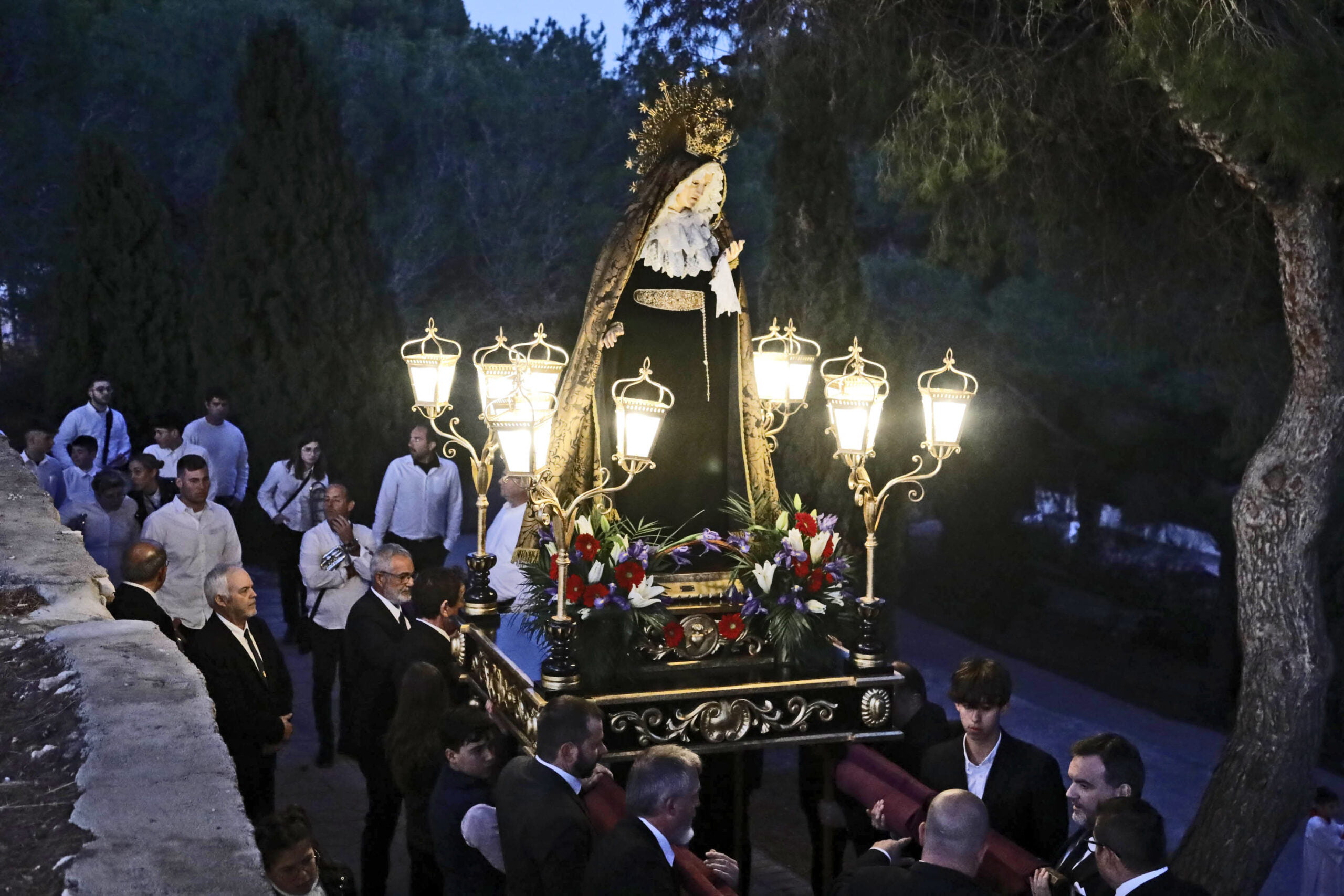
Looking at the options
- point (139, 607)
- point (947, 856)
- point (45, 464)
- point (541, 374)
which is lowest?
point (947, 856)

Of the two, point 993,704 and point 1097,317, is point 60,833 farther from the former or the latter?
point 1097,317

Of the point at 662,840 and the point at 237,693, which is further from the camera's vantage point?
the point at 237,693

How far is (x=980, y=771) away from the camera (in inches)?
197

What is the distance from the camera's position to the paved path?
285 inches

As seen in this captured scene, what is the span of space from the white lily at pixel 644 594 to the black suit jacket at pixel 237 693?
163 cm

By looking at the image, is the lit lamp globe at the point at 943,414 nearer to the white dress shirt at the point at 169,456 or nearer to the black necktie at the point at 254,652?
the black necktie at the point at 254,652

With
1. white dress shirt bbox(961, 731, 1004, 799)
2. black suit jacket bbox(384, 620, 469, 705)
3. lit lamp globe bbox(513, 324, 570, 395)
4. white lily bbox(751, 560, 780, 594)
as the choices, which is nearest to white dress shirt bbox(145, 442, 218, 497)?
black suit jacket bbox(384, 620, 469, 705)

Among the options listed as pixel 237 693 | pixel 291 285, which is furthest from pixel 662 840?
pixel 291 285

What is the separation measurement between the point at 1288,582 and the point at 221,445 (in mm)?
7850

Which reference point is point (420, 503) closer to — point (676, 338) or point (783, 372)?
point (676, 338)

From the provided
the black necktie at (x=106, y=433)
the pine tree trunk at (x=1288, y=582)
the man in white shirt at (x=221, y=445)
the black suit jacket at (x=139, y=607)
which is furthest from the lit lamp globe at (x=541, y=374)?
the black necktie at (x=106, y=433)

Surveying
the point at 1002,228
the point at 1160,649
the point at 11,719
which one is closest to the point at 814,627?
the point at 11,719

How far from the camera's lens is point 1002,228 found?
993cm

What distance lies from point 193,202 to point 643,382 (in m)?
14.2
